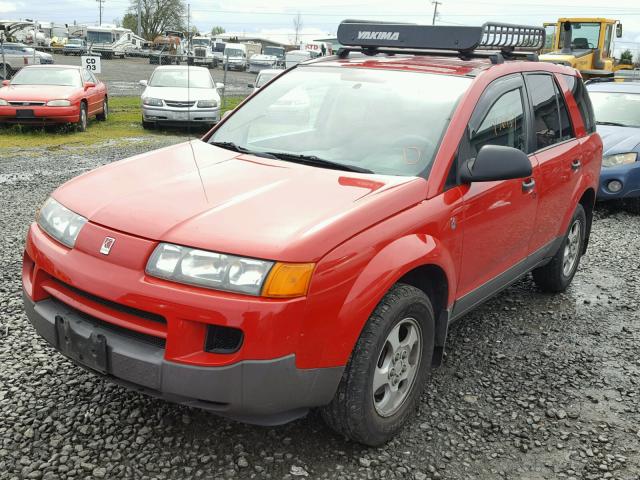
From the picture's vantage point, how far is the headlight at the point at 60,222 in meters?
2.82

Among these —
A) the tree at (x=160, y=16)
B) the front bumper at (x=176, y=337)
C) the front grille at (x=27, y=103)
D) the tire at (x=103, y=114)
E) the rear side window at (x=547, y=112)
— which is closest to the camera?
the front bumper at (x=176, y=337)

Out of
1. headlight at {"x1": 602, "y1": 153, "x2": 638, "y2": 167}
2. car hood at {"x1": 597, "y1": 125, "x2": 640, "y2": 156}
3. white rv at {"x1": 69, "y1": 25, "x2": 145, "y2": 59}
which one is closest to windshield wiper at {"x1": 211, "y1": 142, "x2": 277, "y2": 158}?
car hood at {"x1": 597, "y1": 125, "x2": 640, "y2": 156}

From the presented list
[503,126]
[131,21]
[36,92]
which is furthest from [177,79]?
[131,21]

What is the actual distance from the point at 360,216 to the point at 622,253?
479cm

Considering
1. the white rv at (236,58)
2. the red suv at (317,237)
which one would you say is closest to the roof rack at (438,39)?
the red suv at (317,237)

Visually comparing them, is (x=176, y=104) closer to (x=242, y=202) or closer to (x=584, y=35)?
(x=242, y=202)

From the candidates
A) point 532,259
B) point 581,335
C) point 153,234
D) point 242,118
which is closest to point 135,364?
point 153,234

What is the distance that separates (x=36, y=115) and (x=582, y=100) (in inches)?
428

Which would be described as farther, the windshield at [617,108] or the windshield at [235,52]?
the windshield at [235,52]

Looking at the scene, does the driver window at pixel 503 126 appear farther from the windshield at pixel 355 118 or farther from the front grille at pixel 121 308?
the front grille at pixel 121 308

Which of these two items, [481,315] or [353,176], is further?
[481,315]

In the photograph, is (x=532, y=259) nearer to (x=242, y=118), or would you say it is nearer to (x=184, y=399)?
(x=242, y=118)

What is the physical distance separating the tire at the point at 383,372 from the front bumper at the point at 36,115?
11647mm

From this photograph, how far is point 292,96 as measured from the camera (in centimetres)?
412
